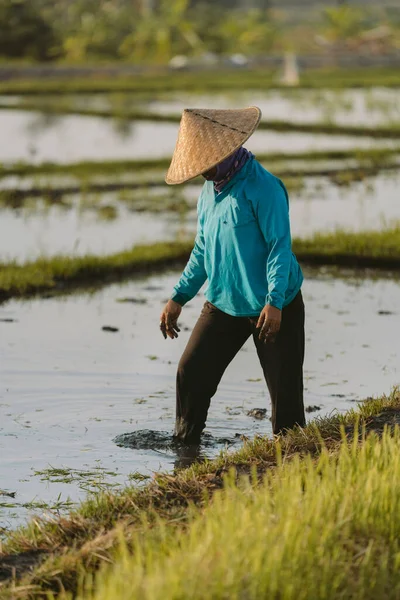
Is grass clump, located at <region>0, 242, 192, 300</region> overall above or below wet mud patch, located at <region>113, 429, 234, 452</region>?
above

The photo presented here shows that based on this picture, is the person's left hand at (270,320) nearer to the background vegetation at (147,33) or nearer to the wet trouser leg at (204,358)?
the wet trouser leg at (204,358)

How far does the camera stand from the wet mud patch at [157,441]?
4523mm

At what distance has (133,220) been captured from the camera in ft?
33.5

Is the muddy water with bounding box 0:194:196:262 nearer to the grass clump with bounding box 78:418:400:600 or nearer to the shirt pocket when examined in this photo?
the shirt pocket

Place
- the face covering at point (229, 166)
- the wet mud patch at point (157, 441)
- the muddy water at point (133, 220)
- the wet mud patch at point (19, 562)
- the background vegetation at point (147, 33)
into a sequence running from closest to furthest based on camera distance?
the wet mud patch at point (19, 562) → the face covering at point (229, 166) → the wet mud patch at point (157, 441) → the muddy water at point (133, 220) → the background vegetation at point (147, 33)

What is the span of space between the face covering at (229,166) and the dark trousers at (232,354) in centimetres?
46

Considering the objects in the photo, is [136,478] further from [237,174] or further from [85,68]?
[85,68]

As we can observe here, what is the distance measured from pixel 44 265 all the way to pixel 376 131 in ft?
34.2

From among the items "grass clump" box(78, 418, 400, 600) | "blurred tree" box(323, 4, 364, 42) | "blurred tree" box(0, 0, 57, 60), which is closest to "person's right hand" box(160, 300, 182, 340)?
"grass clump" box(78, 418, 400, 600)

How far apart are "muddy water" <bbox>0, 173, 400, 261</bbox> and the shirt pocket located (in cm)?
403

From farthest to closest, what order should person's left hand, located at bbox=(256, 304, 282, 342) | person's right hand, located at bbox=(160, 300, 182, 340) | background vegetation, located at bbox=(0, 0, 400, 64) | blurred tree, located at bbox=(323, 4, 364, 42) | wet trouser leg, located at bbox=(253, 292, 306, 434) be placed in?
blurred tree, located at bbox=(323, 4, 364, 42), background vegetation, located at bbox=(0, 0, 400, 64), person's right hand, located at bbox=(160, 300, 182, 340), wet trouser leg, located at bbox=(253, 292, 306, 434), person's left hand, located at bbox=(256, 304, 282, 342)

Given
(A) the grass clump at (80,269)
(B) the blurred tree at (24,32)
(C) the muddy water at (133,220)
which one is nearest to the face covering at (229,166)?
(A) the grass clump at (80,269)

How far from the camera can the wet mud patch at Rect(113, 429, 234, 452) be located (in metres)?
4.52

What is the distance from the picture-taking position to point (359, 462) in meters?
3.25
